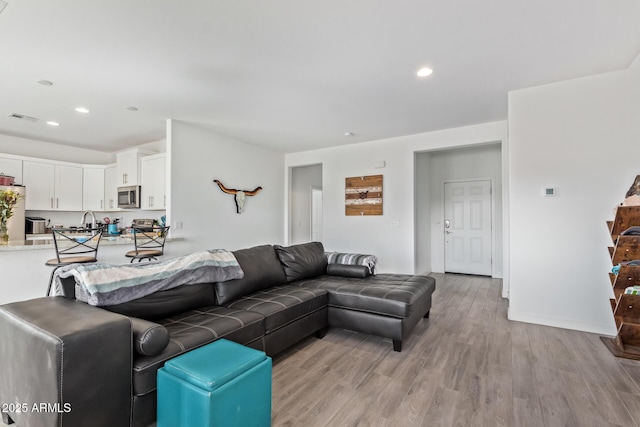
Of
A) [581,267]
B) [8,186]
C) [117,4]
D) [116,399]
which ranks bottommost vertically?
[116,399]

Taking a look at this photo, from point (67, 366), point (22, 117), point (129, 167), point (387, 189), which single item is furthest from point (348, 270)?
point (22, 117)

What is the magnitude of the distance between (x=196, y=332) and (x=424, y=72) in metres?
3.02

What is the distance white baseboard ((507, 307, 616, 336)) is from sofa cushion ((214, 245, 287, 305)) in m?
2.67

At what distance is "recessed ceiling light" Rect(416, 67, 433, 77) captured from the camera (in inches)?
115

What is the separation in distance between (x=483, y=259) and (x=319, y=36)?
537 centimetres

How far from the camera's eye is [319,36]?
238 cm

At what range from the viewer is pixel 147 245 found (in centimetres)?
385

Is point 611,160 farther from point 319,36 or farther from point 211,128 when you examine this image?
point 211,128

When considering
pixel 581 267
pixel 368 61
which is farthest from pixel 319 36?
pixel 581 267

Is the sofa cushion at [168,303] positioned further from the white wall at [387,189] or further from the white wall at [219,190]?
the white wall at [387,189]

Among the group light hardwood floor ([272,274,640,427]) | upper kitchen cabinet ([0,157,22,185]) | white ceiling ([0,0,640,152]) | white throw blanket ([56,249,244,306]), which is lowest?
light hardwood floor ([272,274,640,427])

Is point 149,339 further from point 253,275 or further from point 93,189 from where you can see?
point 93,189

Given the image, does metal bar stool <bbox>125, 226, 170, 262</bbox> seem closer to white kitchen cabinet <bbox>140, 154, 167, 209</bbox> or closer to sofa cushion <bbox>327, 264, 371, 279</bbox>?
white kitchen cabinet <bbox>140, 154, 167, 209</bbox>

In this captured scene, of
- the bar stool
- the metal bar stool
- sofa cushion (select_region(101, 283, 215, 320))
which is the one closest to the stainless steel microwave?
the metal bar stool
